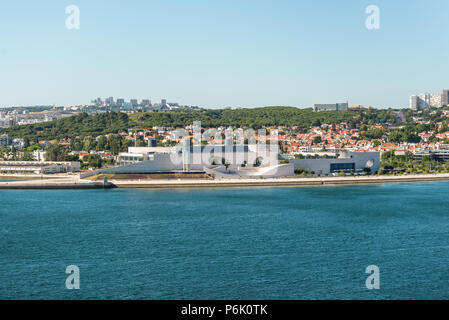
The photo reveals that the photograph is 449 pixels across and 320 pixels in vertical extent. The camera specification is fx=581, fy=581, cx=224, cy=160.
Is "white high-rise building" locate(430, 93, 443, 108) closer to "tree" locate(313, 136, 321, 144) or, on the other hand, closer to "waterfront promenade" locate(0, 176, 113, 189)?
"tree" locate(313, 136, 321, 144)

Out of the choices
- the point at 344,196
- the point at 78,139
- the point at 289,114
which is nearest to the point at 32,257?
the point at 344,196

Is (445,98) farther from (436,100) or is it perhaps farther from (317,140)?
(317,140)

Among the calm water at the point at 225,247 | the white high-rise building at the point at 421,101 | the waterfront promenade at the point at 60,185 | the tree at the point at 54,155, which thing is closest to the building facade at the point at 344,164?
the calm water at the point at 225,247

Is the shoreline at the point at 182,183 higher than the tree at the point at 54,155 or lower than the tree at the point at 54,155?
lower

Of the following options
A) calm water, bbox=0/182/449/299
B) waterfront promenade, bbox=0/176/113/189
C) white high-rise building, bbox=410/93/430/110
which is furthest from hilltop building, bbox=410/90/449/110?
calm water, bbox=0/182/449/299

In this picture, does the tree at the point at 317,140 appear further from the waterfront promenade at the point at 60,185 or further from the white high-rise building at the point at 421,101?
the white high-rise building at the point at 421,101

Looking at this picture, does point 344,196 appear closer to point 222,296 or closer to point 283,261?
point 283,261

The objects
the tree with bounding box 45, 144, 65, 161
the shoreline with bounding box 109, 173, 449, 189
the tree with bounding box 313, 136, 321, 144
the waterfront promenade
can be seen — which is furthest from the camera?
the tree with bounding box 313, 136, 321, 144

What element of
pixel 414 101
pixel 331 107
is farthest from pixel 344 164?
pixel 414 101
